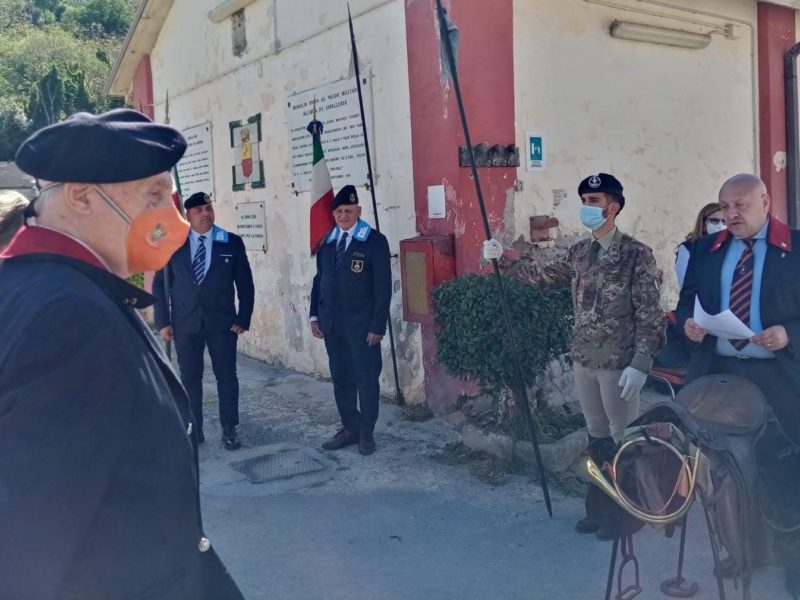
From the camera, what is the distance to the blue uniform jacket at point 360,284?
5.94m

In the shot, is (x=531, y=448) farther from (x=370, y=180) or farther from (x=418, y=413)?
(x=370, y=180)

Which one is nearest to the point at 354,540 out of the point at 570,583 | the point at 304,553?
the point at 304,553

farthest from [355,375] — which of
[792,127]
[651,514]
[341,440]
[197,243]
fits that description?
[792,127]

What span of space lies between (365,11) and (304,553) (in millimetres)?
4828

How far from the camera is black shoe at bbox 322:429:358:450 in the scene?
617 cm

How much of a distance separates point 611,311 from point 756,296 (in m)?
0.84

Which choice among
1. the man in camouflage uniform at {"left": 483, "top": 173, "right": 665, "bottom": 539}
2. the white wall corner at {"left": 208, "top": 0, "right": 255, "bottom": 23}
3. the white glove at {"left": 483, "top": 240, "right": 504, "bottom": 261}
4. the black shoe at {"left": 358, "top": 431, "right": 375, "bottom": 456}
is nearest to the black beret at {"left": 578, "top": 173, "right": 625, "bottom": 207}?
the man in camouflage uniform at {"left": 483, "top": 173, "right": 665, "bottom": 539}

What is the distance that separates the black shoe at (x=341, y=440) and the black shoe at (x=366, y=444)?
19cm

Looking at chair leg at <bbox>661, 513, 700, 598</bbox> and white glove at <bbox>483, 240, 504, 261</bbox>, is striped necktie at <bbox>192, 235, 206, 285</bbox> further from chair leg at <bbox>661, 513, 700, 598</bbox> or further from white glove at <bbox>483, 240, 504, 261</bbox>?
chair leg at <bbox>661, 513, 700, 598</bbox>

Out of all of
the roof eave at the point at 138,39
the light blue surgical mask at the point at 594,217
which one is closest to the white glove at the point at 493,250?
the light blue surgical mask at the point at 594,217

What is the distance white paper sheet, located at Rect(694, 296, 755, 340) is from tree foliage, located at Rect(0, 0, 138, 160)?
75.4 ft

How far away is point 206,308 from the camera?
6.20m

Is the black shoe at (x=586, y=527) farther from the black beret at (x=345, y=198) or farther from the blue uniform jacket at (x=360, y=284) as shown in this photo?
the black beret at (x=345, y=198)

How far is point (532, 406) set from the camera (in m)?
5.73
